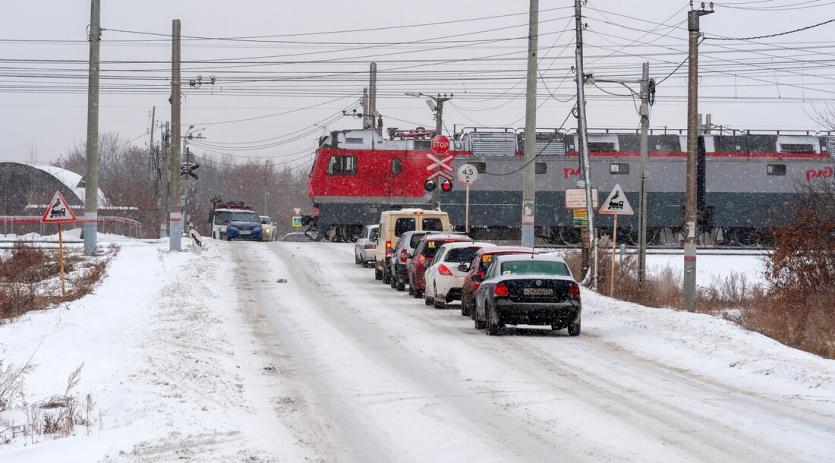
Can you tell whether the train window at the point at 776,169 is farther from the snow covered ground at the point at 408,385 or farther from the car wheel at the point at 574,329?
the car wheel at the point at 574,329

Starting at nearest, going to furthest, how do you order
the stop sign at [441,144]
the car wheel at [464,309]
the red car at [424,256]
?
the car wheel at [464,309] → the red car at [424,256] → the stop sign at [441,144]

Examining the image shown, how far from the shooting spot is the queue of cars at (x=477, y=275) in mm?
21625

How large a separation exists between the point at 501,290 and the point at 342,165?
34.6 metres

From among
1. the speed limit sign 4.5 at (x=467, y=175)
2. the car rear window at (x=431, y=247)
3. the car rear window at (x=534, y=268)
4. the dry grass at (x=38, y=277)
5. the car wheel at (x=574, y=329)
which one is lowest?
the car wheel at (x=574, y=329)

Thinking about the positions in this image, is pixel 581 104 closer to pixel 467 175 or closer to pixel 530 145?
pixel 530 145

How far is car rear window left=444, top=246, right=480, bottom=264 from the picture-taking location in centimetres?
2814

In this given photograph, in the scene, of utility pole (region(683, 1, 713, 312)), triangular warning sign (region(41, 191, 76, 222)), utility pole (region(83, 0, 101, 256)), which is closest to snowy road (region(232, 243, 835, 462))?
utility pole (region(683, 1, 713, 312))

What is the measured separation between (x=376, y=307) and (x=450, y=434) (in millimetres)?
16944

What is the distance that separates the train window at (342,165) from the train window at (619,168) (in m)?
11.6

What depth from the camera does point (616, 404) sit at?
13258mm

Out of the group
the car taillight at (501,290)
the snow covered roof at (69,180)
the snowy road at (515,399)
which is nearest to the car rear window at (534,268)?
the car taillight at (501,290)

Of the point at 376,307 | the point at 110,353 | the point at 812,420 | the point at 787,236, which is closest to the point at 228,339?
the point at 110,353

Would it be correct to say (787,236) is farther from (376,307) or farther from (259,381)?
(259,381)

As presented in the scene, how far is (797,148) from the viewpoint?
56.3m
